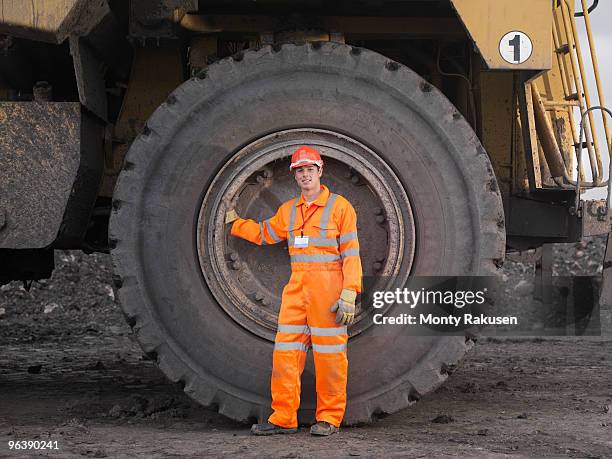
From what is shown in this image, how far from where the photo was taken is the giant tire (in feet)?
13.6

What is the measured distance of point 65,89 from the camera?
4.96m

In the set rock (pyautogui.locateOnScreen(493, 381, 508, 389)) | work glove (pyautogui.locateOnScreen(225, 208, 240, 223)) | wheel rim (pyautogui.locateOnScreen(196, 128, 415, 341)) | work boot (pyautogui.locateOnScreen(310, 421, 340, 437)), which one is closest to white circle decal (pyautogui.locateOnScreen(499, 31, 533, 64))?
wheel rim (pyautogui.locateOnScreen(196, 128, 415, 341))

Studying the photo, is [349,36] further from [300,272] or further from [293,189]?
[300,272]

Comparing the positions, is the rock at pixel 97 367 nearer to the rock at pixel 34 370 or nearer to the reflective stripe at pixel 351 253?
the rock at pixel 34 370

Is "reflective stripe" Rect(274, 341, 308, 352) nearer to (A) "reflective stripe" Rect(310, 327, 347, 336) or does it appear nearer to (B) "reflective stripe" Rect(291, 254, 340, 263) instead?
(A) "reflective stripe" Rect(310, 327, 347, 336)

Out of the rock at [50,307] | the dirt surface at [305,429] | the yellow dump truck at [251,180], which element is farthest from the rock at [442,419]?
the rock at [50,307]

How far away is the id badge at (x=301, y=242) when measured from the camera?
4207 mm

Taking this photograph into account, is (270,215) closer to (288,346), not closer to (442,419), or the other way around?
(288,346)

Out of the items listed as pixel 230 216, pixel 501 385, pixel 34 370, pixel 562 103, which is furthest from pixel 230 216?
pixel 34 370

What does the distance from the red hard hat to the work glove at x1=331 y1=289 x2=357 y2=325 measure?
1.82ft

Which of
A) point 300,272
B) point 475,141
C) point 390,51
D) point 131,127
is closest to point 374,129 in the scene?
point 475,141

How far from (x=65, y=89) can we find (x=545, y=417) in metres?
2.87

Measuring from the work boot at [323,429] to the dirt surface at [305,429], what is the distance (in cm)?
6

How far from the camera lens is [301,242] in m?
4.21
